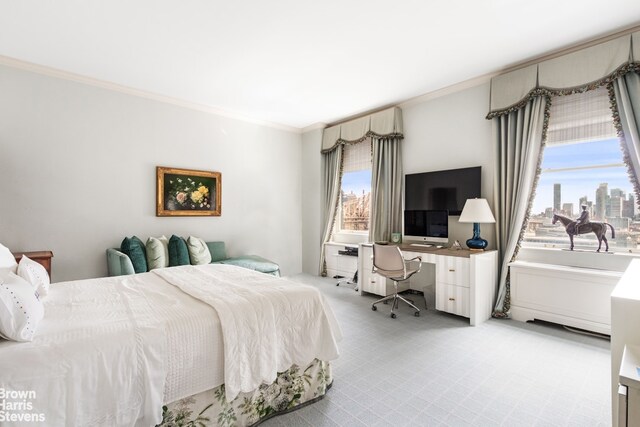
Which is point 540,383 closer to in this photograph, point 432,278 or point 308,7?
point 432,278

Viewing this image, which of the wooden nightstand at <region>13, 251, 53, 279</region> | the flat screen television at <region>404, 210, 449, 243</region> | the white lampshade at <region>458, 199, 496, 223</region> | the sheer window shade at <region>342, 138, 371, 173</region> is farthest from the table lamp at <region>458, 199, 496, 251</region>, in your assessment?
the wooden nightstand at <region>13, 251, 53, 279</region>

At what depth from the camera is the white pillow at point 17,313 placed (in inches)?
52.1

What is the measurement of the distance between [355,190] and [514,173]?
9.01 ft

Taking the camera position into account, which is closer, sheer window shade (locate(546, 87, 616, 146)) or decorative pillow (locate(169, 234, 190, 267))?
sheer window shade (locate(546, 87, 616, 146))

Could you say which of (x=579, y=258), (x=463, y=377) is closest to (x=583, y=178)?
(x=579, y=258)

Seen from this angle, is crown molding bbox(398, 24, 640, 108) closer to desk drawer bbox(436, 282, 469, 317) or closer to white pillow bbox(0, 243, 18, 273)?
desk drawer bbox(436, 282, 469, 317)

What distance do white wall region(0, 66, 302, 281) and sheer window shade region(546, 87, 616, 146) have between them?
173 inches

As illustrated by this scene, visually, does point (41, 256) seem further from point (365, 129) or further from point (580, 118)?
point (580, 118)

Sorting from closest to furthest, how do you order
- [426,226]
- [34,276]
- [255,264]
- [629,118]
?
[34,276] < [629,118] < [426,226] < [255,264]

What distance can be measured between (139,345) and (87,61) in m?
3.63

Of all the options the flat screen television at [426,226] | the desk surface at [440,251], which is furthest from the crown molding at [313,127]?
the desk surface at [440,251]

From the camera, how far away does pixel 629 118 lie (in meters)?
2.86

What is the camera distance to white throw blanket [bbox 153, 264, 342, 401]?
65.3 inches

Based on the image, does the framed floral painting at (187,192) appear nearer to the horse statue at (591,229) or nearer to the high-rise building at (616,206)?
the horse statue at (591,229)
